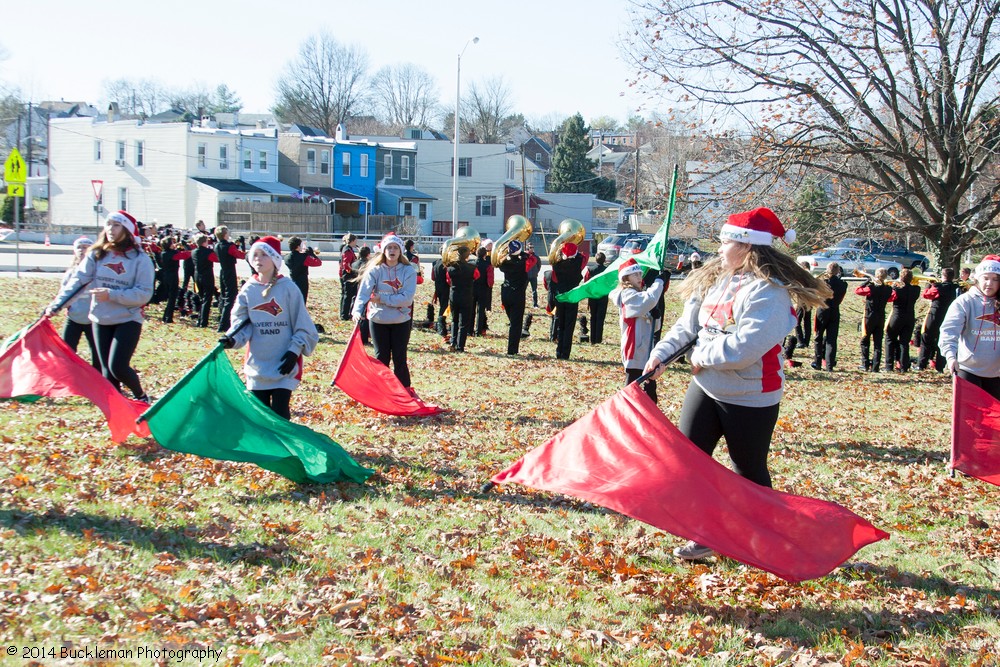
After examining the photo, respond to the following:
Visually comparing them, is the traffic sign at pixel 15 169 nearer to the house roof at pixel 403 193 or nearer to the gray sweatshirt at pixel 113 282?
the gray sweatshirt at pixel 113 282

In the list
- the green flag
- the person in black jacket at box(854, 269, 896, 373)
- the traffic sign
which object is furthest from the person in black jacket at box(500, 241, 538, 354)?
the traffic sign

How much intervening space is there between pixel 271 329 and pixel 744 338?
389 centimetres

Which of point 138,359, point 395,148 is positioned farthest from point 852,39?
point 395,148

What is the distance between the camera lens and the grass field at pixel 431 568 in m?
4.52

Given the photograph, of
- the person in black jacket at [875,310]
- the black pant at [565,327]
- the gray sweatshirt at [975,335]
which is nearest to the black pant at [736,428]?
the gray sweatshirt at [975,335]

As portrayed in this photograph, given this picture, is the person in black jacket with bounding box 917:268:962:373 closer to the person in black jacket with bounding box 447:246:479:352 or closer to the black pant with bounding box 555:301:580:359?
the black pant with bounding box 555:301:580:359

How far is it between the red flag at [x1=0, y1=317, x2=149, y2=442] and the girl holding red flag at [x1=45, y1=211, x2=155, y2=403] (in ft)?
1.02

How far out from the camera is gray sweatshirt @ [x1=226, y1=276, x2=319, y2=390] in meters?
7.38

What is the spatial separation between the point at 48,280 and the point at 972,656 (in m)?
24.4

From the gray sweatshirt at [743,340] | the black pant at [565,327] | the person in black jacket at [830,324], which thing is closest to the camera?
the gray sweatshirt at [743,340]

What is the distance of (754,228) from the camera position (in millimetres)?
5352

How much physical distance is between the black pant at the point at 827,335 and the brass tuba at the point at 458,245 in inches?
261

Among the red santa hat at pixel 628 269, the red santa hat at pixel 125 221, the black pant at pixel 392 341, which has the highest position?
the red santa hat at pixel 125 221

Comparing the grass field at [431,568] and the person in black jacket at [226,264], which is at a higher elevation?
the person in black jacket at [226,264]
